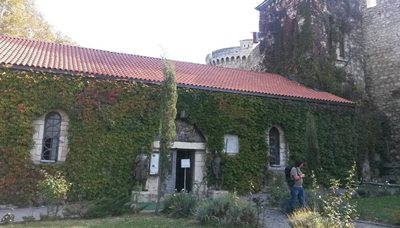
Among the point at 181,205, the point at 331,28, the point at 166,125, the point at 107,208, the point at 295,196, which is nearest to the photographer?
the point at 107,208

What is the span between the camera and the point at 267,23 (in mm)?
24141

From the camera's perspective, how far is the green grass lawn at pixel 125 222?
8375mm

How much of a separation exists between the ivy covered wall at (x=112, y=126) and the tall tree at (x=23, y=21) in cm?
1487

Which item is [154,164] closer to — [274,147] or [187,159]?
[187,159]

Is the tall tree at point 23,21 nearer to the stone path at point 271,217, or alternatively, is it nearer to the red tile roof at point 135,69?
the red tile roof at point 135,69

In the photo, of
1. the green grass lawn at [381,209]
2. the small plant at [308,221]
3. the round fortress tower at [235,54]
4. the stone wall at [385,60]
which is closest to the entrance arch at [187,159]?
the green grass lawn at [381,209]

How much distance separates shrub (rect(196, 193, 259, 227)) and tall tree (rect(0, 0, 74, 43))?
855 inches

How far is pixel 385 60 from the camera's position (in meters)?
21.9

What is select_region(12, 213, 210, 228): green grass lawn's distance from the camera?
27.5 ft

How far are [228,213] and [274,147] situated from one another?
912cm

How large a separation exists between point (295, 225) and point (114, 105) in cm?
846

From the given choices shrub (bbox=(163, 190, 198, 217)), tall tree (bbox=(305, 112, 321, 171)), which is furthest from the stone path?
tall tree (bbox=(305, 112, 321, 171))

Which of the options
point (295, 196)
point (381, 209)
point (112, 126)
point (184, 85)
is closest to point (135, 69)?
point (184, 85)

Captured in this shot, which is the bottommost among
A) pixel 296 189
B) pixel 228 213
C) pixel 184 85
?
pixel 228 213
